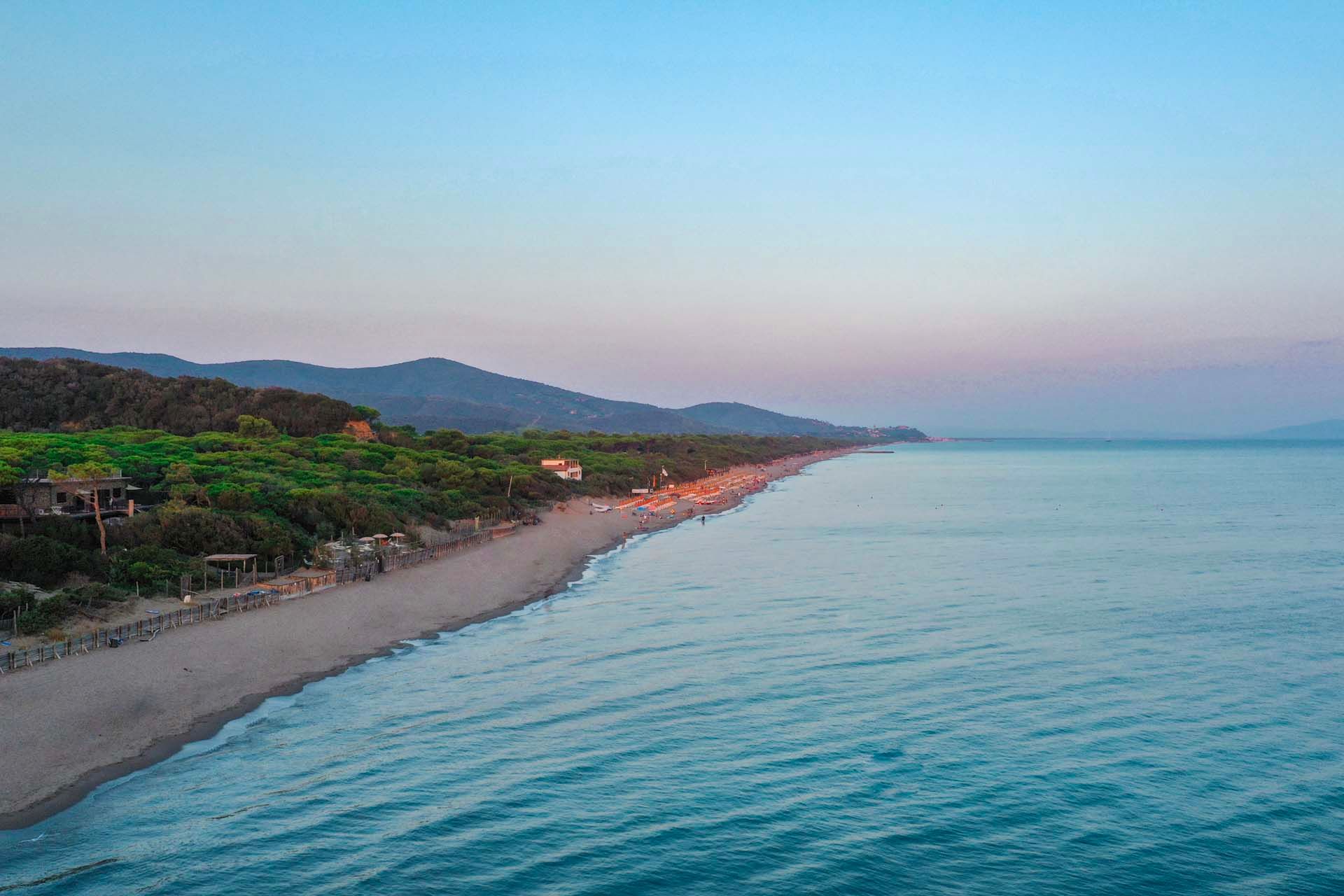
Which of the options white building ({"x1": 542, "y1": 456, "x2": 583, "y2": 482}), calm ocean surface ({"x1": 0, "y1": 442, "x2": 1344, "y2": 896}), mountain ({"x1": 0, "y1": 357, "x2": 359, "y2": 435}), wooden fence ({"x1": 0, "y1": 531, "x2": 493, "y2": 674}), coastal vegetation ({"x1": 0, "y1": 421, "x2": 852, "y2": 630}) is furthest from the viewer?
white building ({"x1": 542, "y1": 456, "x2": 583, "y2": 482})

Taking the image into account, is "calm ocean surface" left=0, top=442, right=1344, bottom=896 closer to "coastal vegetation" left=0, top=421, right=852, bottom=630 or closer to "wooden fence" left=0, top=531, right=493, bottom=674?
"wooden fence" left=0, top=531, right=493, bottom=674

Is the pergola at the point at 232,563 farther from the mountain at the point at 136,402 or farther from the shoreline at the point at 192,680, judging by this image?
the mountain at the point at 136,402

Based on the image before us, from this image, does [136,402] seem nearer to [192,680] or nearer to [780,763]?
[192,680]

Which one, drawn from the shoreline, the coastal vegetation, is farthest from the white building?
the shoreline

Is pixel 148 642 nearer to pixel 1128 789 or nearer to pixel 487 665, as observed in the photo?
pixel 487 665

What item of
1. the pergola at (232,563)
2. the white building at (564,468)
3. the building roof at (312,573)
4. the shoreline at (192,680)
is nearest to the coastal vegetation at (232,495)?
the pergola at (232,563)

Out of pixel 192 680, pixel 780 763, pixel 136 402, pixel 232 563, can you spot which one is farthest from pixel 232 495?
pixel 136 402

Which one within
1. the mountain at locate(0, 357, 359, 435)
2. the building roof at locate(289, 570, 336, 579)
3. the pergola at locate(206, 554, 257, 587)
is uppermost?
the mountain at locate(0, 357, 359, 435)
